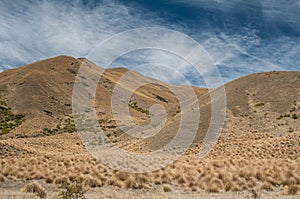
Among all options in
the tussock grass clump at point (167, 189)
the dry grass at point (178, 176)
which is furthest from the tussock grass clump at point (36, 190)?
the tussock grass clump at point (167, 189)

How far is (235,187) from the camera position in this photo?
12.0 meters

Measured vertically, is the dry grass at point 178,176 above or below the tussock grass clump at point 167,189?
above

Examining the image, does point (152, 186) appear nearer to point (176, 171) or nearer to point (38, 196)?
point (176, 171)

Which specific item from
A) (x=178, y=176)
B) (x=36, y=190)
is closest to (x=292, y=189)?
(x=178, y=176)

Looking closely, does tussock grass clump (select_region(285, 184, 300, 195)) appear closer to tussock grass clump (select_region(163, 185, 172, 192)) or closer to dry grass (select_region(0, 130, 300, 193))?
dry grass (select_region(0, 130, 300, 193))


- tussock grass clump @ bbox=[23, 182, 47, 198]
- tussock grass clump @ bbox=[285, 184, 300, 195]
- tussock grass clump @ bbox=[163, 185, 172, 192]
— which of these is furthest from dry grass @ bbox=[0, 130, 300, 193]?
tussock grass clump @ bbox=[23, 182, 47, 198]

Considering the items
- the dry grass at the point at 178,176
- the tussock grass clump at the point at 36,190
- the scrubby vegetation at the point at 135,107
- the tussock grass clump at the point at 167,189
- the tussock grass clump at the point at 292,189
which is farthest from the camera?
the scrubby vegetation at the point at 135,107

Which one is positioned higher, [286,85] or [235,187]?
[286,85]

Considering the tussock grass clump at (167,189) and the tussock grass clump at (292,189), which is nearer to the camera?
the tussock grass clump at (292,189)

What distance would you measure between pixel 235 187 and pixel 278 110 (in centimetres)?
2675

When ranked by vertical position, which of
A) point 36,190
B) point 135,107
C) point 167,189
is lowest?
Result: point 167,189

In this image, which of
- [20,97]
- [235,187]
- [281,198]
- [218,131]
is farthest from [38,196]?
[20,97]

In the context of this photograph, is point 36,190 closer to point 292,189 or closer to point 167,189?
point 167,189

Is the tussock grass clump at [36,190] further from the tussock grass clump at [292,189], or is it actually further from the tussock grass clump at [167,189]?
the tussock grass clump at [292,189]
